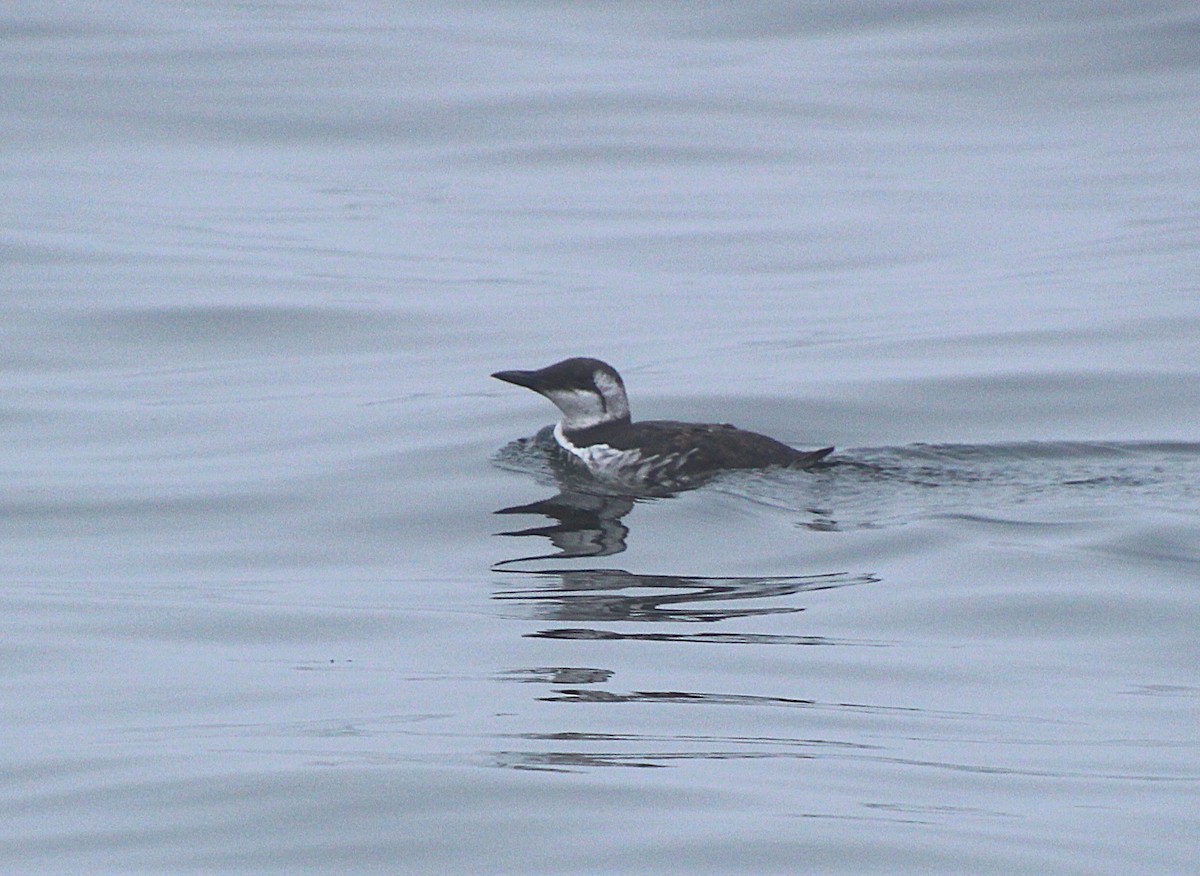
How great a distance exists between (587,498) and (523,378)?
1064 millimetres

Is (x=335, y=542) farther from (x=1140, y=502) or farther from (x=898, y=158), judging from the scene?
(x=898, y=158)

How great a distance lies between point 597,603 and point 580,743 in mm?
2276

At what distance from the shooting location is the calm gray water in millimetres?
6098

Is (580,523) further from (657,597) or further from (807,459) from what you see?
(657,597)

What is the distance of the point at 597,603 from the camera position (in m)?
8.98

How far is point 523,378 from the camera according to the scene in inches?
486

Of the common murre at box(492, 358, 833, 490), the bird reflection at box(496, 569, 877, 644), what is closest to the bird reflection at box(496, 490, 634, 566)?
the common murre at box(492, 358, 833, 490)

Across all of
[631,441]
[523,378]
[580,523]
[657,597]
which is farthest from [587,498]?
[657,597]

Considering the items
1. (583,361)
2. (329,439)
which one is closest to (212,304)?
(329,439)

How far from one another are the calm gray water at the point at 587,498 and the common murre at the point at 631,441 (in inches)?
9.1

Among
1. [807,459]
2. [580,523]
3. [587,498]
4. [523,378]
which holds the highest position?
[523,378]

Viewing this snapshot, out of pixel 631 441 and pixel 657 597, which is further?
pixel 631 441

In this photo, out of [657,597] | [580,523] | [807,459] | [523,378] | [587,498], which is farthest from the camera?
[523,378]

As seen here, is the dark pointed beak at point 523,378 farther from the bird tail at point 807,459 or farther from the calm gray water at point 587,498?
the bird tail at point 807,459
